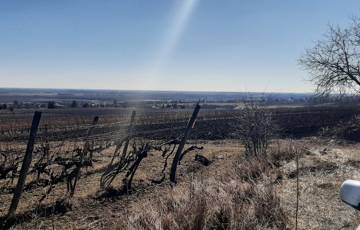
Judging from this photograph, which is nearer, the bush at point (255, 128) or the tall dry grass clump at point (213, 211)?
the tall dry grass clump at point (213, 211)

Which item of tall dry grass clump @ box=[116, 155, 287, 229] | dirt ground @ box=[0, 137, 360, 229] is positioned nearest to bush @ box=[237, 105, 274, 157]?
dirt ground @ box=[0, 137, 360, 229]

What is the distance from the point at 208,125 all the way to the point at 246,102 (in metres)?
20.7

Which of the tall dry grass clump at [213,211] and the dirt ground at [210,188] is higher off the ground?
the tall dry grass clump at [213,211]

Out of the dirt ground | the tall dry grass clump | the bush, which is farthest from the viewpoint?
the bush

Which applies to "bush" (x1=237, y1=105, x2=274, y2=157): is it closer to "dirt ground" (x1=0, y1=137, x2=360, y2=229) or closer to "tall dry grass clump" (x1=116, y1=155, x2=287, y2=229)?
"dirt ground" (x1=0, y1=137, x2=360, y2=229)

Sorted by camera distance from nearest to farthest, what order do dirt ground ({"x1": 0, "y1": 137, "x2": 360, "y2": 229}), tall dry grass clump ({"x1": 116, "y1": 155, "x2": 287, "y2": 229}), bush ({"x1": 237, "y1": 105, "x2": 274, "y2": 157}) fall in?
tall dry grass clump ({"x1": 116, "y1": 155, "x2": 287, "y2": 229}) → dirt ground ({"x1": 0, "y1": 137, "x2": 360, "y2": 229}) → bush ({"x1": 237, "y1": 105, "x2": 274, "y2": 157})

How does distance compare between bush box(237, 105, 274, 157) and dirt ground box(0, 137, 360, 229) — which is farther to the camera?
bush box(237, 105, 274, 157)

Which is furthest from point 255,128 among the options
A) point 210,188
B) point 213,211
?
point 213,211

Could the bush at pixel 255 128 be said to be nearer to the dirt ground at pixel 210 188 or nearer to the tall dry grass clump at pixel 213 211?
the dirt ground at pixel 210 188

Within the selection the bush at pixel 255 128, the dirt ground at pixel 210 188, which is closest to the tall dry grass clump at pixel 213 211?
the dirt ground at pixel 210 188

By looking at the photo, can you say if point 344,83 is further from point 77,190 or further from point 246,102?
point 77,190

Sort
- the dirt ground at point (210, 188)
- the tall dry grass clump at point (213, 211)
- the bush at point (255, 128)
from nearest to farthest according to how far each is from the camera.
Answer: the tall dry grass clump at point (213, 211) → the dirt ground at point (210, 188) → the bush at point (255, 128)

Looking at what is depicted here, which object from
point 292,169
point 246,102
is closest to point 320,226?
point 292,169

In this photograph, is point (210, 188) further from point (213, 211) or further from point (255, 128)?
point (255, 128)
